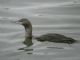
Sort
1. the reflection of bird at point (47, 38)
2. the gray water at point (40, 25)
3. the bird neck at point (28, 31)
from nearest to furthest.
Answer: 1. the gray water at point (40, 25)
2. the reflection of bird at point (47, 38)
3. the bird neck at point (28, 31)

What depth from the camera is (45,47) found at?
372 inches

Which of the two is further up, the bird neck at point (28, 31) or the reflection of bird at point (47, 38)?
the bird neck at point (28, 31)

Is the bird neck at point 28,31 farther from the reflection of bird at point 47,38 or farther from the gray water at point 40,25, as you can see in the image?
the gray water at point 40,25

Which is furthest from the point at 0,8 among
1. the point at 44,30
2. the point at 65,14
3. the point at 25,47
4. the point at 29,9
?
the point at 25,47

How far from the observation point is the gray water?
905 cm

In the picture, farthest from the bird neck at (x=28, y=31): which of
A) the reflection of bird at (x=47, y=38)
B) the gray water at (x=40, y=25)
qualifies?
the gray water at (x=40, y=25)

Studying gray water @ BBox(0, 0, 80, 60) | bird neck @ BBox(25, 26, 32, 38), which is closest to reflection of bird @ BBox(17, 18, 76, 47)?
bird neck @ BBox(25, 26, 32, 38)

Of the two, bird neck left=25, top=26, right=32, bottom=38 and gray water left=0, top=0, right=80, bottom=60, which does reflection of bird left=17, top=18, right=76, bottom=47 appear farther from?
gray water left=0, top=0, right=80, bottom=60

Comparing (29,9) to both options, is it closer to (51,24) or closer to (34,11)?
(34,11)

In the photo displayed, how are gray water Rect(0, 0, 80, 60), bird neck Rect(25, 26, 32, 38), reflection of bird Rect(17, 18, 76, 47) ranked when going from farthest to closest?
bird neck Rect(25, 26, 32, 38)
reflection of bird Rect(17, 18, 76, 47)
gray water Rect(0, 0, 80, 60)

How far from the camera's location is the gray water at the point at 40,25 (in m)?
9.05

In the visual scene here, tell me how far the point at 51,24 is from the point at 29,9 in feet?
6.64

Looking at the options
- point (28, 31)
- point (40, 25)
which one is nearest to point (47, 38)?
point (28, 31)

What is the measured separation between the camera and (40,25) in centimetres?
1216
